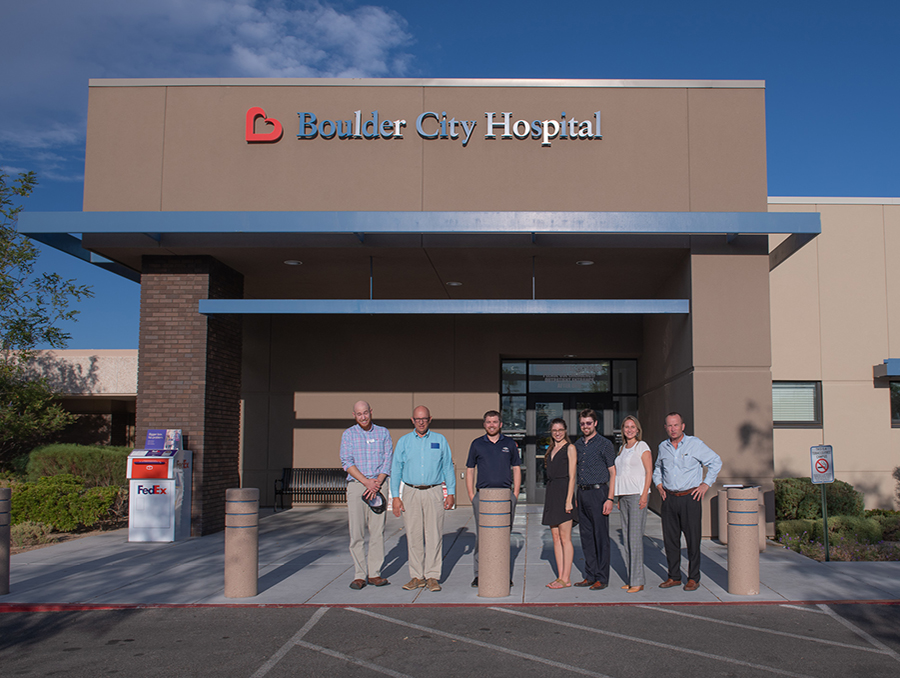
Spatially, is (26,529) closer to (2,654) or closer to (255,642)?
(2,654)

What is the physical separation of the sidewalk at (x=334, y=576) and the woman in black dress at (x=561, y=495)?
37 centimetres

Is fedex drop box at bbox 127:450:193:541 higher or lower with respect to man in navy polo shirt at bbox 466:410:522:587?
lower

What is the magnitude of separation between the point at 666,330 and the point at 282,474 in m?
8.87

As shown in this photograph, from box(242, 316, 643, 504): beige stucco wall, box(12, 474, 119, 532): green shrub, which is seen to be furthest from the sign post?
box(12, 474, 119, 532): green shrub

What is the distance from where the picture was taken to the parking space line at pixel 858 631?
6005mm

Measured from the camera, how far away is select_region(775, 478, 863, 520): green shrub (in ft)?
44.1

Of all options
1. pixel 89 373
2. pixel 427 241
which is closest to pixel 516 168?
pixel 427 241

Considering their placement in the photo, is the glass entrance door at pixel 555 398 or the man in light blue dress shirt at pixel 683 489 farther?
the glass entrance door at pixel 555 398

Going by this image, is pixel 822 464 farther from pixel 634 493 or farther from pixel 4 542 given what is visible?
pixel 4 542

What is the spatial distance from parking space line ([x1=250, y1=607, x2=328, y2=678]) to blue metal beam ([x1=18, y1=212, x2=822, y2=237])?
605cm

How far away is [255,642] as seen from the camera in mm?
6371

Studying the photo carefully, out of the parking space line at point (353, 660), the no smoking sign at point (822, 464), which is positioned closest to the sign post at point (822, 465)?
the no smoking sign at point (822, 464)

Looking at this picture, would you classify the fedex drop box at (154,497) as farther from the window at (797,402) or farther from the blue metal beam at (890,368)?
the blue metal beam at (890,368)

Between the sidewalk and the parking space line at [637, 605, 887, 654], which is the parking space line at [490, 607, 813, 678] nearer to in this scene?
the sidewalk
